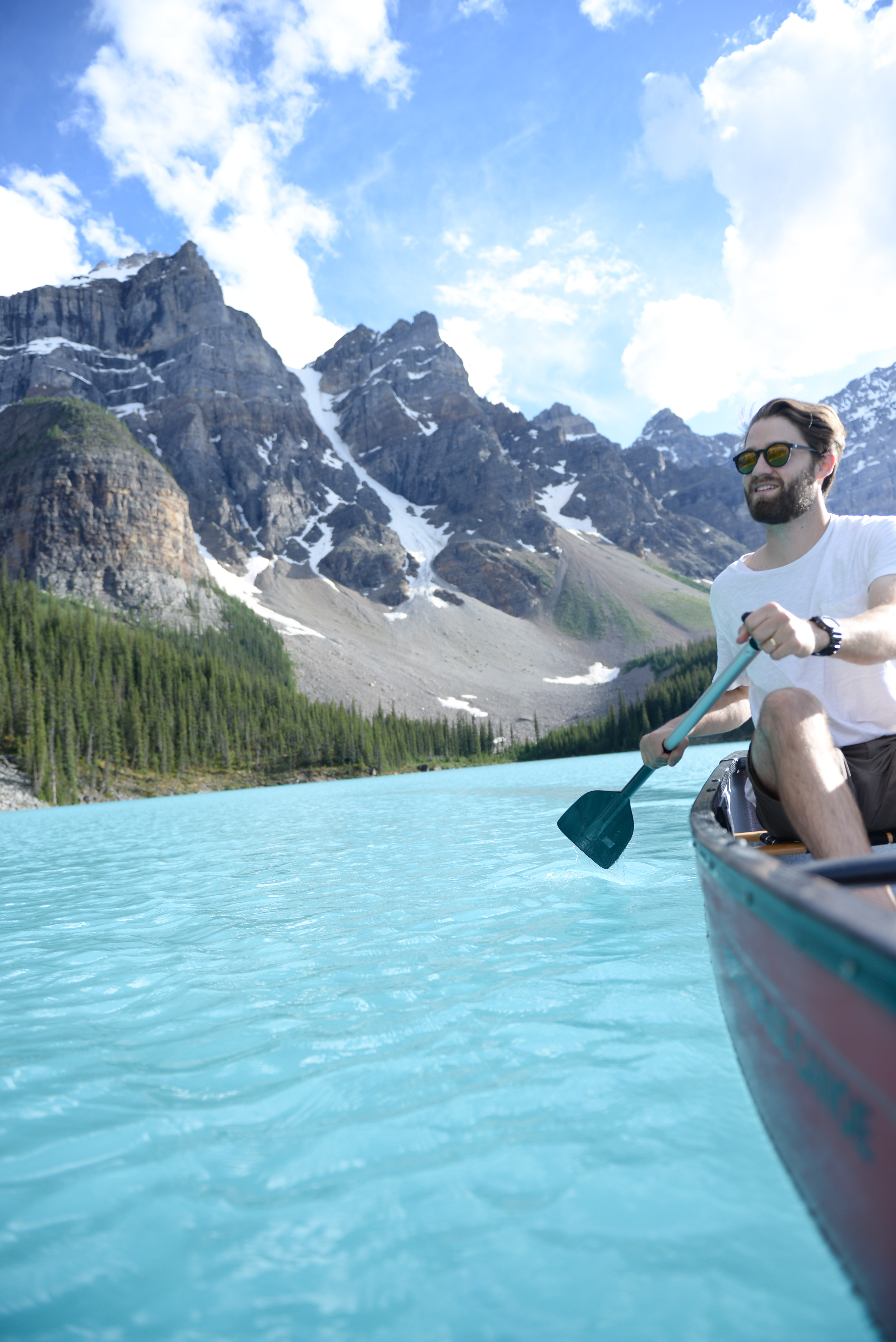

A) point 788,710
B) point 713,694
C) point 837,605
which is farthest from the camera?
point 713,694

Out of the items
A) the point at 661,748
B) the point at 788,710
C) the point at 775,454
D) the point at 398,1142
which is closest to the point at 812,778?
the point at 788,710

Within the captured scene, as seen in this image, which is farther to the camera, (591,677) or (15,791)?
(591,677)

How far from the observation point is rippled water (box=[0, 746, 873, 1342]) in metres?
1.83

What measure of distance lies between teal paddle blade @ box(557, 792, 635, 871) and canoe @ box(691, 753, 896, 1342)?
4.18m

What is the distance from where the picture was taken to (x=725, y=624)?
408 cm

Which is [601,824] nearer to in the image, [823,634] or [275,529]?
[823,634]

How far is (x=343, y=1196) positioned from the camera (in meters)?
2.32

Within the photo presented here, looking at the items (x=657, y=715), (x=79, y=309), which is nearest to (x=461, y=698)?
(x=657, y=715)

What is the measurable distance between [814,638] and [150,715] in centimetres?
7182

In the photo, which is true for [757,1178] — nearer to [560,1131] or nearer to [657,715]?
[560,1131]

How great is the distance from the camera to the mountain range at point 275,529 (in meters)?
115

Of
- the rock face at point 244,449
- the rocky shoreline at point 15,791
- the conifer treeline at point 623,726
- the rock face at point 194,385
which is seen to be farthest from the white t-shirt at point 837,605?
the rock face at point 194,385

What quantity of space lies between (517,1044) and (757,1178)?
1.36 m

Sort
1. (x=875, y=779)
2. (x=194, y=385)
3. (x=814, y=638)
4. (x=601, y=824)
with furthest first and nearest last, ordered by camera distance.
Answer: (x=194, y=385) < (x=601, y=824) < (x=875, y=779) < (x=814, y=638)
